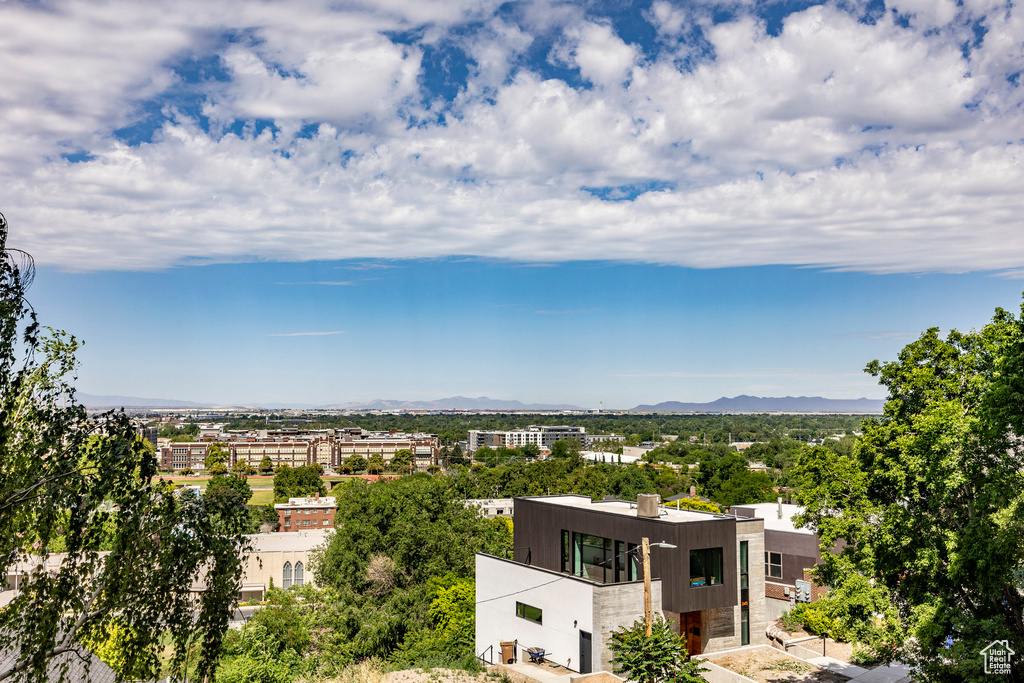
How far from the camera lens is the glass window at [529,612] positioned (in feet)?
90.4

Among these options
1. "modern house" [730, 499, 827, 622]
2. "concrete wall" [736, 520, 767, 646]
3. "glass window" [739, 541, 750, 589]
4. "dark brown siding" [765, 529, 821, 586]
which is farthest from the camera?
"dark brown siding" [765, 529, 821, 586]

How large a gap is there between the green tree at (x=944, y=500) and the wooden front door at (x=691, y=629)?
6.39 m

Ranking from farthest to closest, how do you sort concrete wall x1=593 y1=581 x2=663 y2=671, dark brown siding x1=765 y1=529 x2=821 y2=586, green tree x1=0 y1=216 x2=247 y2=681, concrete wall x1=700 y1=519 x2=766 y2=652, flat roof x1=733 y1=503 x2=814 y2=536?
1. flat roof x1=733 y1=503 x2=814 y2=536
2. dark brown siding x1=765 y1=529 x2=821 y2=586
3. concrete wall x1=700 y1=519 x2=766 y2=652
4. concrete wall x1=593 y1=581 x2=663 y2=671
5. green tree x1=0 y1=216 x2=247 y2=681

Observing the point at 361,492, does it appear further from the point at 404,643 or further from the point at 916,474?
the point at 916,474

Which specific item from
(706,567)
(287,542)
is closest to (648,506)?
(706,567)

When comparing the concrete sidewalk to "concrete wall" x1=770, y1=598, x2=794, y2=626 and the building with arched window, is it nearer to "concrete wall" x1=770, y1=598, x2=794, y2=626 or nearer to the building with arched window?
"concrete wall" x1=770, y1=598, x2=794, y2=626

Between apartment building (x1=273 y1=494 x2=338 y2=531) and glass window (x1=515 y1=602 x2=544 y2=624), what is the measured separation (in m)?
71.1

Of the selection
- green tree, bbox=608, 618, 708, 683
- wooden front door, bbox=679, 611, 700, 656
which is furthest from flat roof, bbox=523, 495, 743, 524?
green tree, bbox=608, 618, 708, 683

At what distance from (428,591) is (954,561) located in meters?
28.6

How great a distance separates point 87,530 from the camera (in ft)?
37.7

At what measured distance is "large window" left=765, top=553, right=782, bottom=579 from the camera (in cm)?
3959

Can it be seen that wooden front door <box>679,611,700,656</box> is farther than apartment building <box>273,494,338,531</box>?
No

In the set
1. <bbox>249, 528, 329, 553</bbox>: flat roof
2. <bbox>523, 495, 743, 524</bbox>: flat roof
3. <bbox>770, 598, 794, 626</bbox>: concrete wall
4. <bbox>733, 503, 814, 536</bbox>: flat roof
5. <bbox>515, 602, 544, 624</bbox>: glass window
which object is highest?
<bbox>523, 495, 743, 524</bbox>: flat roof

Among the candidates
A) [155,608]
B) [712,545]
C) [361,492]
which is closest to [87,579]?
[155,608]
